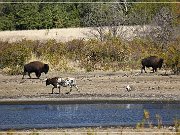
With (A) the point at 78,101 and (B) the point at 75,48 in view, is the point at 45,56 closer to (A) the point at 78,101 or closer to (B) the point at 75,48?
(B) the point at 75,48

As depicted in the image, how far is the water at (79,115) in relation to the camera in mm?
17938

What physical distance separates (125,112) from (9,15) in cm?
3772

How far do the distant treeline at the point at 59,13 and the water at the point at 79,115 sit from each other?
2937 cm

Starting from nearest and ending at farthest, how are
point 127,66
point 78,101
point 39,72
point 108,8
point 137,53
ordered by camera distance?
1. point 78,101
2. point 39,72
3. point 127,66
4. point 137,53
5. point 108,8

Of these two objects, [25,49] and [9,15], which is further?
[9,15]

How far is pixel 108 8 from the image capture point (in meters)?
52.1

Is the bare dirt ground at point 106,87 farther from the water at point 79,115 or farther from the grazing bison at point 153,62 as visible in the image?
the water at point 79,115

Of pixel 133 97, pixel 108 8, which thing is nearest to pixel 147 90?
pixel 133 97

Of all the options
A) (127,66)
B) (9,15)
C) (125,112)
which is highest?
(9,15)

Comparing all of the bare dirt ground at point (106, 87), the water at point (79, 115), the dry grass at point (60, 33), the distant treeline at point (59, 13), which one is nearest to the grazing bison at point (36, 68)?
the bare dirt ground at point (106, 87)

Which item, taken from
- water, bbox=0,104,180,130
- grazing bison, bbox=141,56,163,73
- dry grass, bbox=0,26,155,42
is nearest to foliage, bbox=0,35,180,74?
grazing bison, bbox=141,56,163,73

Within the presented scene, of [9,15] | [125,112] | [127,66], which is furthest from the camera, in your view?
[9,15]

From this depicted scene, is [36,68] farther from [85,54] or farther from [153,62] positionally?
[153,62]

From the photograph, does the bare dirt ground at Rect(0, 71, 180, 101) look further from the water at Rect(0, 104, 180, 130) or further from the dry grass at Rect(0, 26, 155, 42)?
the dry grass at Rect(0, 26, 155, 42)
